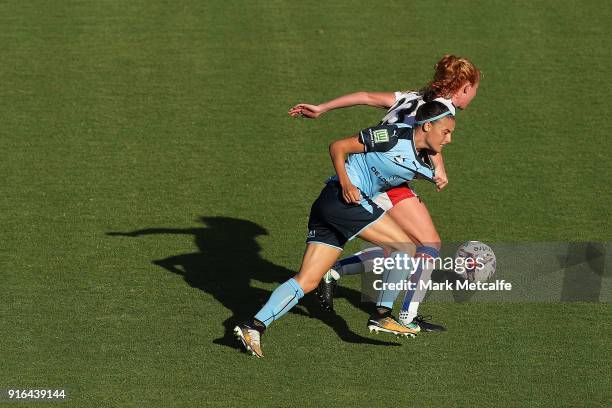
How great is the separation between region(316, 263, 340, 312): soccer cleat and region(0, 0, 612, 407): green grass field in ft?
0.41

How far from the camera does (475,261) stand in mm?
10992

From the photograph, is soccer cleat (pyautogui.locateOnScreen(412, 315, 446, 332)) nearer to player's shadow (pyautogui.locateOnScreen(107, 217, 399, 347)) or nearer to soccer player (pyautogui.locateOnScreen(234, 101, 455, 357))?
player's shadow (pyautogui.locateOnScreen(107, 217, 399, 347))

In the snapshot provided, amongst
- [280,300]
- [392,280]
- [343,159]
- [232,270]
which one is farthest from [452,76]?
[232,270]

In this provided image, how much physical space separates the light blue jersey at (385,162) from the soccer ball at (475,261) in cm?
170

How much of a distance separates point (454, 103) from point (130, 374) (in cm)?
324

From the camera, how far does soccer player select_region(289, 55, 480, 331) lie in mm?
9602

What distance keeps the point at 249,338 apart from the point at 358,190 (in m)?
1.38

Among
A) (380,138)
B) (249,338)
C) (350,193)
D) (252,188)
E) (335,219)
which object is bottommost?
(249,338)

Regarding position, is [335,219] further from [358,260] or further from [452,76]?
[452,76]

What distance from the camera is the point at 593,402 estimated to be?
340 inches

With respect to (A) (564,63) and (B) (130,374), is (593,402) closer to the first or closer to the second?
(B) (130,374)

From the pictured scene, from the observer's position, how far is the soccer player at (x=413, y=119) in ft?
31.5

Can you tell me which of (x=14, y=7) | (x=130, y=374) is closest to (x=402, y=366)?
(x=130, y=374)

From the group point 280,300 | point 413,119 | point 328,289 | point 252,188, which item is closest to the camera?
point 280,300
